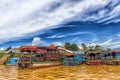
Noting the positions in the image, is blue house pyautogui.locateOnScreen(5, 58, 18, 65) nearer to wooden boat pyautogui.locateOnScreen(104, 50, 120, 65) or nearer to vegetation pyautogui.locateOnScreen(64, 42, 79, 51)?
wooden boat pyautogui.locateOnScreen(104, 50, 120, 65)

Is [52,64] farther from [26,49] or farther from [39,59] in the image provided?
[26,49]

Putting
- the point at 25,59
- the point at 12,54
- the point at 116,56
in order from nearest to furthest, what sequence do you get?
the point at 25,59 → the point at 116,56 → the point at 12,54

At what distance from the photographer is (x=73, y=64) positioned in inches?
1180

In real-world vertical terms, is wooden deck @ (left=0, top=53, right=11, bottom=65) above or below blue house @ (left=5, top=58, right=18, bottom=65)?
above

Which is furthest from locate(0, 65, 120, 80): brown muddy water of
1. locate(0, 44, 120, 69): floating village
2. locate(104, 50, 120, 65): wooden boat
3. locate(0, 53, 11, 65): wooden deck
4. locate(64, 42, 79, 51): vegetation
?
locate(64, 42, 79, 51): vegetation

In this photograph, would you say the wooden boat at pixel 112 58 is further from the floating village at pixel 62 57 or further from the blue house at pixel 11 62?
the blue house at pixel 11 62

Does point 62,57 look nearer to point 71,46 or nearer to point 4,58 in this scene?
point 4,58

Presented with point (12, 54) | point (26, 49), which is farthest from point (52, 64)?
point (12, 54)

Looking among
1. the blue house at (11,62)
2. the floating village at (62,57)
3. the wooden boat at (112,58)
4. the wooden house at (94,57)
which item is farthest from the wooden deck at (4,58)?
the wooden boat at (112,58)

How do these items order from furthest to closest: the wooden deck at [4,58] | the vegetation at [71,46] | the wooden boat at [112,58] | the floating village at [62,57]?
the vegetation at [71,46]
the wooden deck at [4,58]
the wooden boat at [112,58]
the floating village at [62,57]

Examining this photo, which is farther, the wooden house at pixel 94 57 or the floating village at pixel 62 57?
the wooden house at pixel 94 57

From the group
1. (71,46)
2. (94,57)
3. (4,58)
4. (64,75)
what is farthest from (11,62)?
(71,46)

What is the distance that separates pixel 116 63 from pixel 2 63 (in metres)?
21.7

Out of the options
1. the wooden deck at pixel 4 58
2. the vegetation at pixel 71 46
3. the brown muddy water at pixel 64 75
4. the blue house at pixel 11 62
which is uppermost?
the vegetation at pixel 71 46
